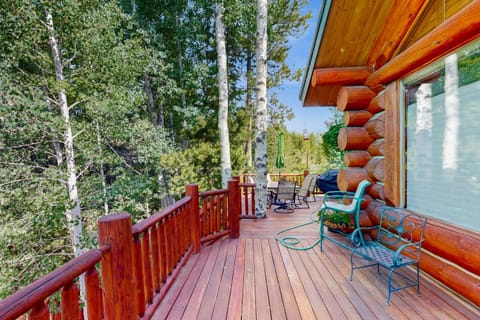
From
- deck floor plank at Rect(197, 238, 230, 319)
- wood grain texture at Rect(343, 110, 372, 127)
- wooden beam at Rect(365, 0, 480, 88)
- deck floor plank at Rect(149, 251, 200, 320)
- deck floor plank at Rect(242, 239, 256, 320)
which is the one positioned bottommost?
deck floor plank at Rect(242, 239, 256, 320)

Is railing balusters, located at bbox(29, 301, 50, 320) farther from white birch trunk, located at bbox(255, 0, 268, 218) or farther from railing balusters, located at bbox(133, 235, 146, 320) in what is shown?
white birch trunk, located at bbox(255, 0, 268, 218)

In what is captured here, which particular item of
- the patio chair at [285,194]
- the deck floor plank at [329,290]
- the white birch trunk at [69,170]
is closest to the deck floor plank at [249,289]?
the deck floor plank at [329,290]

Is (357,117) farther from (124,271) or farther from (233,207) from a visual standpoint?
(124,271)

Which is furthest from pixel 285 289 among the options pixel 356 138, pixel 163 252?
pixel 356 138

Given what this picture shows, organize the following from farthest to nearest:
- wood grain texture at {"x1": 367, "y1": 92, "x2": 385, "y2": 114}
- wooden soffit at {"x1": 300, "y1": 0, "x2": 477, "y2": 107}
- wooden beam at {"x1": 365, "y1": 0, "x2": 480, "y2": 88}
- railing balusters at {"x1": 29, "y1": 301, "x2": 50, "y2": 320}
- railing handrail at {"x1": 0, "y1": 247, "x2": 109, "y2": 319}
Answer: wood grain texture at {"x1": 367, "y1": 92, "x2": 385, "y2": 114} → wooden soffit at {"x1": 300, "y1": 0, "x2": 477, "y2": 107} → wooden beam at {"x1": 365, "y1": 0, "x2": 480, "y2": 88} → railing balusters at {"x1": 29, "y1": 301, "x2": 50, "y2": 320} → railing handrail at {"x1": 0, "y1": 247, "x2": 109, "y2": 319}

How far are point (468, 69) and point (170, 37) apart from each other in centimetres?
968

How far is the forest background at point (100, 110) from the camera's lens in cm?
531

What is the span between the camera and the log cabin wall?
6.56 ft

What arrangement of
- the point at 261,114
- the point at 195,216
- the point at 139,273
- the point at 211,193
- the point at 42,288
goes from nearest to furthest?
1. the point at 42,288
2. the point at 139,273
3. the point at 195,216
4. the point at 211,193
5. the point at 261,114

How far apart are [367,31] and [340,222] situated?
2858 millimetres

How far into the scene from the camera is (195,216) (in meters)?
3.11

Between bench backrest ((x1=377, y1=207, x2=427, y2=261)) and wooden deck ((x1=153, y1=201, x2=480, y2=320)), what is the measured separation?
0.38m

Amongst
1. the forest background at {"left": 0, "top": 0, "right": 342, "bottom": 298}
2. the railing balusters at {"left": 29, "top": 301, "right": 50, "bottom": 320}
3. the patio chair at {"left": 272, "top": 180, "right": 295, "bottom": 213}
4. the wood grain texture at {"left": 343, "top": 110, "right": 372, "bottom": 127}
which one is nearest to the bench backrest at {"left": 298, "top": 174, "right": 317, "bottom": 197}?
the patio chair at {"left": 272, "top": 180, "right": 295, "bottom": 213}

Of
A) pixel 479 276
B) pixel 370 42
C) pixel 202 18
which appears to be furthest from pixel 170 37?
pixel 479 276
